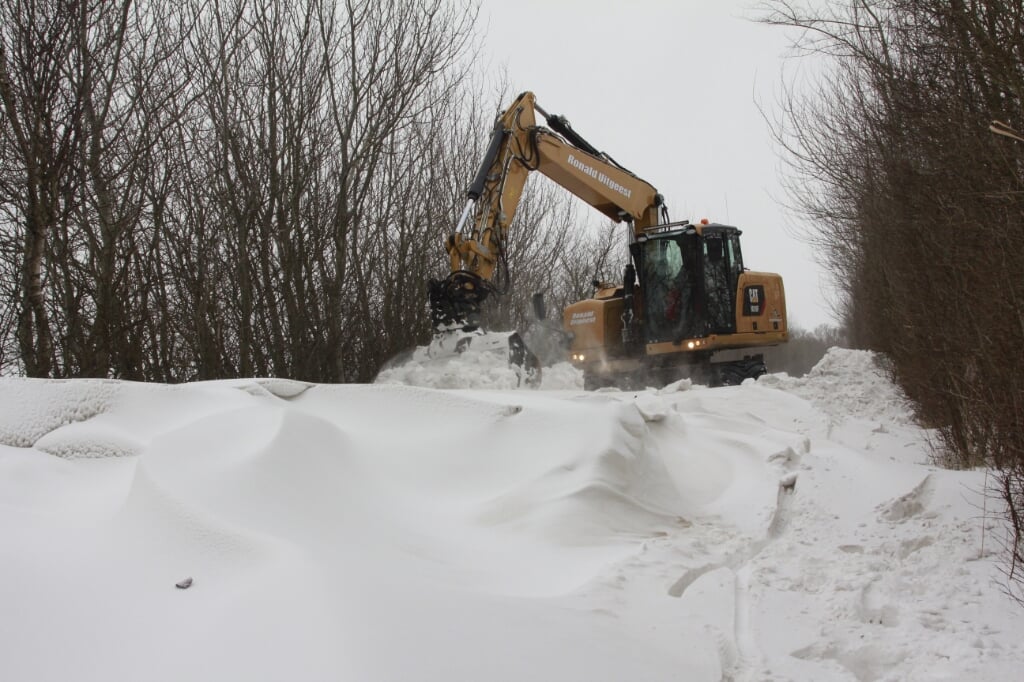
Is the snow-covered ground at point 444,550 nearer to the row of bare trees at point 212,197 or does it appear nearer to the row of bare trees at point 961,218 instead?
the row of bare trees at point 961,218

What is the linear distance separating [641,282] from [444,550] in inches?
369

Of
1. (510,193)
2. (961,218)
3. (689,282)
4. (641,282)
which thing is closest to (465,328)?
(510,193)

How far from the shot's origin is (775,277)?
1251 centimetres

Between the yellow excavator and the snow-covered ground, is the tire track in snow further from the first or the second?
the yellow excavator

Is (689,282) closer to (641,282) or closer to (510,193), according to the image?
(641,282)

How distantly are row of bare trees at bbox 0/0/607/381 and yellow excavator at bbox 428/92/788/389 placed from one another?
2129 mm

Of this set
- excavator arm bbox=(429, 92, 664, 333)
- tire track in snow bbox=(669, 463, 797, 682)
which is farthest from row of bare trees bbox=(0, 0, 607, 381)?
tire track in snow bbox=(669, 463, 797, 682)

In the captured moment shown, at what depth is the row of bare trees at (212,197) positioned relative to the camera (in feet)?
20.9

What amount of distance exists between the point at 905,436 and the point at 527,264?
15.5 metres

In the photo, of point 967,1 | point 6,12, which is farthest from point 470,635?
point 6,12

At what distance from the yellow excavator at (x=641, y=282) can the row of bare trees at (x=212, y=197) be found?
6.98 ft

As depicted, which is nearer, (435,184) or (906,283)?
(906,283)

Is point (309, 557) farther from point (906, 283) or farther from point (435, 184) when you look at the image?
point (435, 184)

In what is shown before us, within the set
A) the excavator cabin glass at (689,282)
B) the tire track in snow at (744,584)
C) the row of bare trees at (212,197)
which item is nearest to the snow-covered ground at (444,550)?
the tire track in snow at (744,584)
